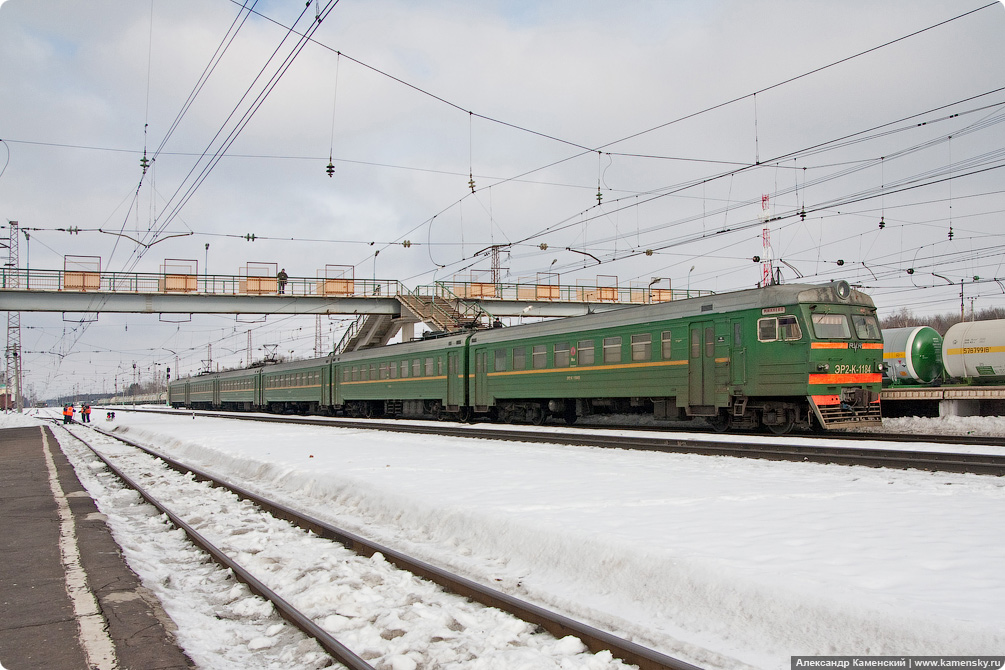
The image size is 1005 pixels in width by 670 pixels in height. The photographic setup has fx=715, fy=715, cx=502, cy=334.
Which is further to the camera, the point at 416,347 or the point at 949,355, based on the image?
the point at 416,347

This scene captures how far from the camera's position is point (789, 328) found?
15.6 meters

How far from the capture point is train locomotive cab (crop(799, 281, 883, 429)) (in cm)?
1534

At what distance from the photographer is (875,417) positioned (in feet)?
53.3

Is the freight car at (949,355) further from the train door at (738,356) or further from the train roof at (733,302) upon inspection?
the train door at (738,356)

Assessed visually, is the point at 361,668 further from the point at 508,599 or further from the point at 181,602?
the point at 181,602

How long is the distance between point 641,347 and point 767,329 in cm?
364

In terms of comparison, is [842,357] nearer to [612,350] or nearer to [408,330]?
[612,350]

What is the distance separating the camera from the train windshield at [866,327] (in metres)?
16.4

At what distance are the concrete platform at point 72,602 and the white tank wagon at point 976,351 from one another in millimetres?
26361

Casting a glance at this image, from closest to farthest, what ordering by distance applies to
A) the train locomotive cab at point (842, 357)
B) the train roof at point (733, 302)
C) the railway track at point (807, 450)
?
the railway track at point (807, 450) < the train locomotive cab at point (842, 357) < the train roof at point (733, 302)

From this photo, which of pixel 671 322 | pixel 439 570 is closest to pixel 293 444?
pixel 671 322

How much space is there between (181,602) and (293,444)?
13.3 m

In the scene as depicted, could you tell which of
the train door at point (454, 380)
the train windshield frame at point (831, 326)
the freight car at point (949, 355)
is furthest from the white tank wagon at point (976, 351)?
the train door at point (454, 380)

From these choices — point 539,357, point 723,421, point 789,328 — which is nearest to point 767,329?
point 789,328
